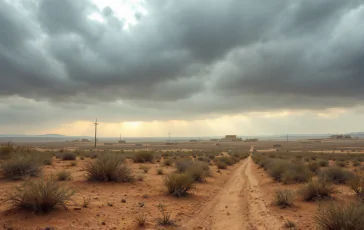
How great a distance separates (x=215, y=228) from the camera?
29.3ft

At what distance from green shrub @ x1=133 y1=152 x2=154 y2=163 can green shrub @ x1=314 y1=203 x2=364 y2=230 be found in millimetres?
23794

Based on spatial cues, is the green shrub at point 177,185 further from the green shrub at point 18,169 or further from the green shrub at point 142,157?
the green shrub at point 142,157

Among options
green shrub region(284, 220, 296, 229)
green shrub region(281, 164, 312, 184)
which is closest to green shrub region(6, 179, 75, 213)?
green shrub region(284, 220, 296, 229)

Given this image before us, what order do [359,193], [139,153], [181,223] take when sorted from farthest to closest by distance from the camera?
[139,153] < [359,193] < [181,223]

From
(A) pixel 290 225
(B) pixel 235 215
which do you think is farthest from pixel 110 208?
(A) pixel 290 225

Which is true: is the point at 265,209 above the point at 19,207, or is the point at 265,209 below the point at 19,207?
below

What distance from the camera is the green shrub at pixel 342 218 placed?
7.31m

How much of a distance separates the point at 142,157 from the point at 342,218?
24821mm

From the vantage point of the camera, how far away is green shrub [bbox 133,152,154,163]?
30.1 meters

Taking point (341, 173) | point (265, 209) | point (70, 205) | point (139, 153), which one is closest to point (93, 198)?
point (70, 205)

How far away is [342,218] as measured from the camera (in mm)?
7609

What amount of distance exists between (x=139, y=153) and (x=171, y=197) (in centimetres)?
1825

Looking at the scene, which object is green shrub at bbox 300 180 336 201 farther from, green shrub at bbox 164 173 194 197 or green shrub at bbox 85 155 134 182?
green shrub at bbox 85 155 134 182

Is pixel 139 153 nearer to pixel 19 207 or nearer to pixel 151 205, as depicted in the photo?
pixel 151 205
